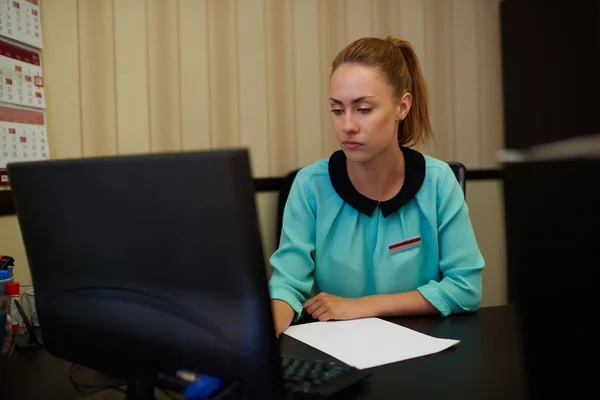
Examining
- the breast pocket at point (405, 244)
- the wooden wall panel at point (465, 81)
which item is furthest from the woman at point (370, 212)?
the wooden wall panel at point (465, 81)

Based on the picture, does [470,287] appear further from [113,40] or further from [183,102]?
[113,40]

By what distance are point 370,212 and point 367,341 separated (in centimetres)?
49

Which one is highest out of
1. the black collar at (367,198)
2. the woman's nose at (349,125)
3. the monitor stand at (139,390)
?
the woman's nose at (349,125)

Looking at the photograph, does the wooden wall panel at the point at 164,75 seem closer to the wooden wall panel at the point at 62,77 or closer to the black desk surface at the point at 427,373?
the wooden wall panel at the point at 62,77

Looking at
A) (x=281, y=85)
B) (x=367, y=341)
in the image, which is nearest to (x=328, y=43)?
(x=281, y=85)

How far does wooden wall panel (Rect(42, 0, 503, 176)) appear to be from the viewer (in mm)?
1823

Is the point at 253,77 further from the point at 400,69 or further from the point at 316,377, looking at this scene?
the point at 316,377

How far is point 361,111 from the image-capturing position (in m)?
1.50

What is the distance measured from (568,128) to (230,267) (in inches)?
13.7

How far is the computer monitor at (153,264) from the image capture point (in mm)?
571

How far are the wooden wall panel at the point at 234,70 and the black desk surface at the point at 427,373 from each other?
0.94 m

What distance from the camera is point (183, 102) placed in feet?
6.85

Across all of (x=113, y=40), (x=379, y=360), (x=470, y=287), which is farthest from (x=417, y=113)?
(x=113, y=40)

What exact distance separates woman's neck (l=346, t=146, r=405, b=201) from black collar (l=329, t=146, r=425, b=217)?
0.07 feet
